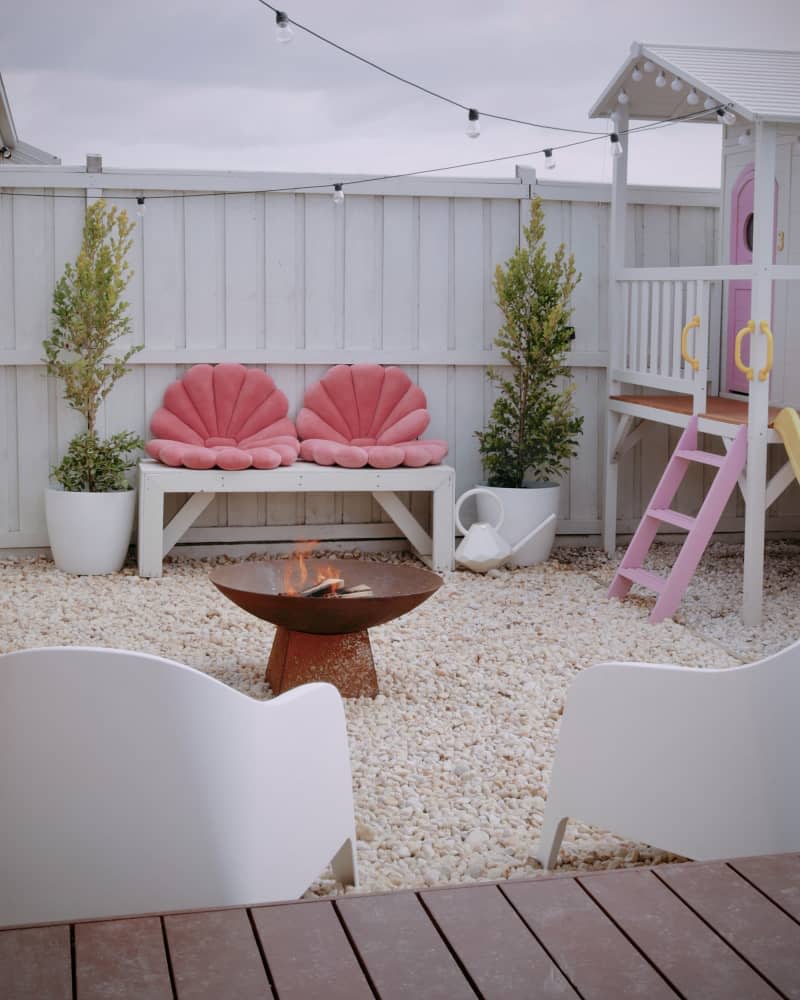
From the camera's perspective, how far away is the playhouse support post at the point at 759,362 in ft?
17.2

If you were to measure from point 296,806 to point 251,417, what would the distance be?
14.9ft

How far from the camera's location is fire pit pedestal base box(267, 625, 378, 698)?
4230 mm

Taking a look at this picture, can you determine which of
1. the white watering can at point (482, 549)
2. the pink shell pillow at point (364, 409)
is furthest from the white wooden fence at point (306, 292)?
the white watering can at point (482, 549)

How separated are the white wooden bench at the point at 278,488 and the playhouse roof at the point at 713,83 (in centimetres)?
224

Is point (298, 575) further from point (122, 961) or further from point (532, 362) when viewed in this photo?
point (122, 961)

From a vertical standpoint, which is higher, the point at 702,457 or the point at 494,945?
the point at 702,457

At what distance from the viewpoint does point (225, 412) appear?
6699 millimetres

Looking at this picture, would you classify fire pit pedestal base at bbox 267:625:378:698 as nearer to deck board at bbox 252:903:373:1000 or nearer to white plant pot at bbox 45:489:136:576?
white plant pot at bbox 45:489:136:576

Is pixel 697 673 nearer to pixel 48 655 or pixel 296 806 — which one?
pixel 296 806

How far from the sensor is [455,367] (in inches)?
276

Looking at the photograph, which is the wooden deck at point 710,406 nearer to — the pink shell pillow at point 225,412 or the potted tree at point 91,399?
the pink shell pillow at point 225,412

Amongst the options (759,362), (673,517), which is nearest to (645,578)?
(673,517)

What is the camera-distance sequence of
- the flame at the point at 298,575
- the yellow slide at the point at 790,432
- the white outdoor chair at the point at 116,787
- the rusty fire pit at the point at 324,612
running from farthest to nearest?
the yellow slide at the point at 790,432
the flame at the point at 298,575
the rusty fire pit at the point at 324,612
the white outdoor chair at the point at 116,787

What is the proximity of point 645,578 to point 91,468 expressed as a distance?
113 inches
